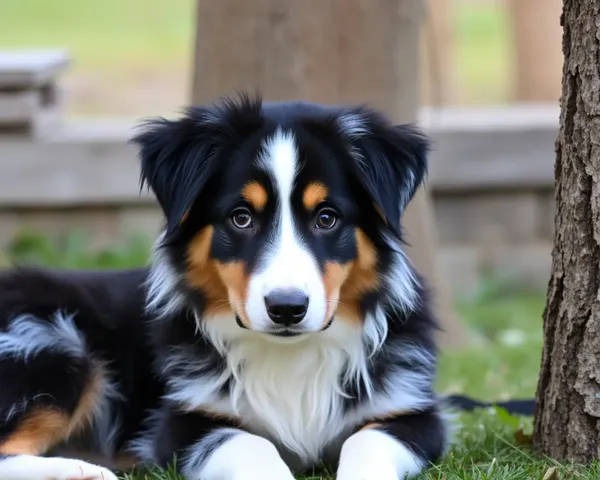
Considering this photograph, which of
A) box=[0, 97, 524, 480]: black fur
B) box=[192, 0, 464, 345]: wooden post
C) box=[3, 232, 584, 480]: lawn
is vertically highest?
box=[192, 0, 464, 345]: wooden post

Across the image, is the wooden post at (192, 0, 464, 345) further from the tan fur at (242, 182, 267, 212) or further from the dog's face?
the tan fur at (242, 182, 267, 212)

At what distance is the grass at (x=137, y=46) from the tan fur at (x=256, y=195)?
14.6m

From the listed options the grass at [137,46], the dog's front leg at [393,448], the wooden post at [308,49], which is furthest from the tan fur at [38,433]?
the grass at [137,46]

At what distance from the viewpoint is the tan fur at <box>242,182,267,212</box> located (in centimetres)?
361

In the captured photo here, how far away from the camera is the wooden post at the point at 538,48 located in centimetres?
1391

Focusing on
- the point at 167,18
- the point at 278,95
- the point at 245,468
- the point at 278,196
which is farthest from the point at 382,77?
the point at 167,18

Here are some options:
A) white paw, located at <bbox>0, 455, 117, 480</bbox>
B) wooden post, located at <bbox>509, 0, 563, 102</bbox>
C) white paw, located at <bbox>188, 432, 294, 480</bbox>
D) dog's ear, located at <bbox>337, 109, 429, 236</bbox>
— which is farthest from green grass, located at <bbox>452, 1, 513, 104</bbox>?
white paw, located at <bbox>0, 455, 117, 480</bbox>

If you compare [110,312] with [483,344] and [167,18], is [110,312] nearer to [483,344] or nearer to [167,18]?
[483,344]

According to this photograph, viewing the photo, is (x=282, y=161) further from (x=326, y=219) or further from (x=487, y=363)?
(x=487, y=363)

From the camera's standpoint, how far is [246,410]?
12.8 feet

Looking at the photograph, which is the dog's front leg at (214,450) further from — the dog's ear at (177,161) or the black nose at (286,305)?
the dog's ear at (177,161)

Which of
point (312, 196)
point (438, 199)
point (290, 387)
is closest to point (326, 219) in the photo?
point (312, 196)

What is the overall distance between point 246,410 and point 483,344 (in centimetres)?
428

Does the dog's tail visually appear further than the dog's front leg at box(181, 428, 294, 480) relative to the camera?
Yes
